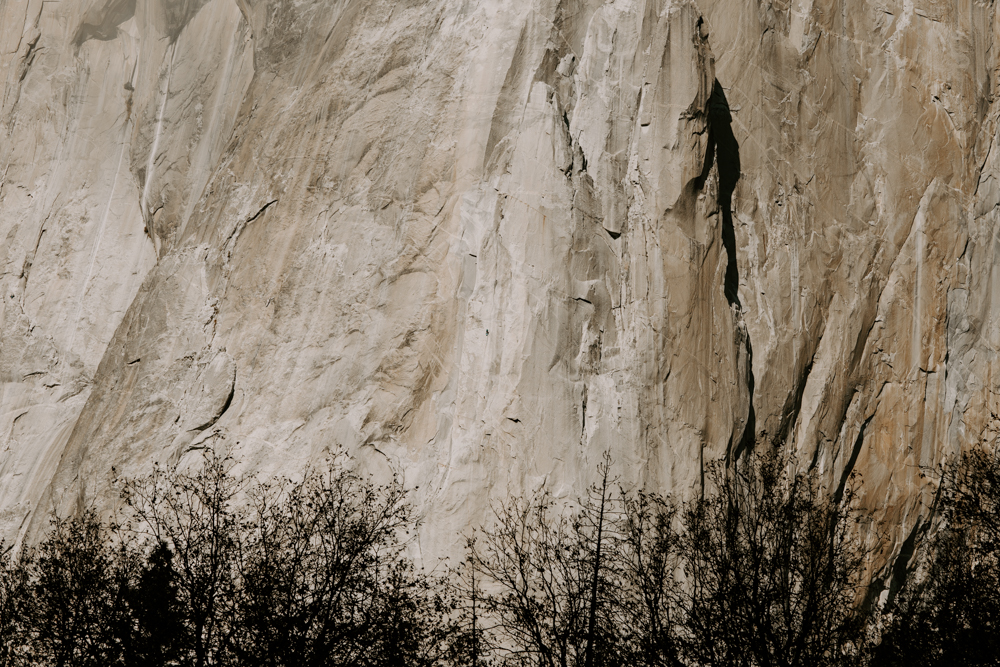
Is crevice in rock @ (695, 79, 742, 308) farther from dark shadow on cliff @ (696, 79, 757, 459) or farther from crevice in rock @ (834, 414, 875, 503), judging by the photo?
crevice in rock @ (834, 414, 875, 503)

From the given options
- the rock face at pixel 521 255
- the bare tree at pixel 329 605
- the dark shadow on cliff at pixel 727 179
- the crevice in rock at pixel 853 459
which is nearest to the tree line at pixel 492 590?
the bare tree at pixel 329 605

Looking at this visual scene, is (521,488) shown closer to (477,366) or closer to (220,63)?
(477,366)

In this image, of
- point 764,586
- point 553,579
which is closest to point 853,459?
point 764,586

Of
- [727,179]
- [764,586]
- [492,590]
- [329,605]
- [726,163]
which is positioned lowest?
[329,605]

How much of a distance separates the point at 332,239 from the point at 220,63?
620 cm

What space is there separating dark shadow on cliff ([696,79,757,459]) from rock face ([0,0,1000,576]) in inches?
2.4

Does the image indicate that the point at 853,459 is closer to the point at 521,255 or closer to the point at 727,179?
the point at 727,179

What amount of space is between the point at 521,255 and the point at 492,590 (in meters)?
5.49

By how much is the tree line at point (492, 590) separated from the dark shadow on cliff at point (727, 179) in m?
1.38

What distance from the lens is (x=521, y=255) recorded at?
15859 mm

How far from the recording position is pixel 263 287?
16.9 metres

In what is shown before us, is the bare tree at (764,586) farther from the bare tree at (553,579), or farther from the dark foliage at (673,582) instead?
the bare tree at (553,579)

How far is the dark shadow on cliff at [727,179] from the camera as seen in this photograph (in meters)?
16.8

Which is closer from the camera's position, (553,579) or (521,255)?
(553,579)
